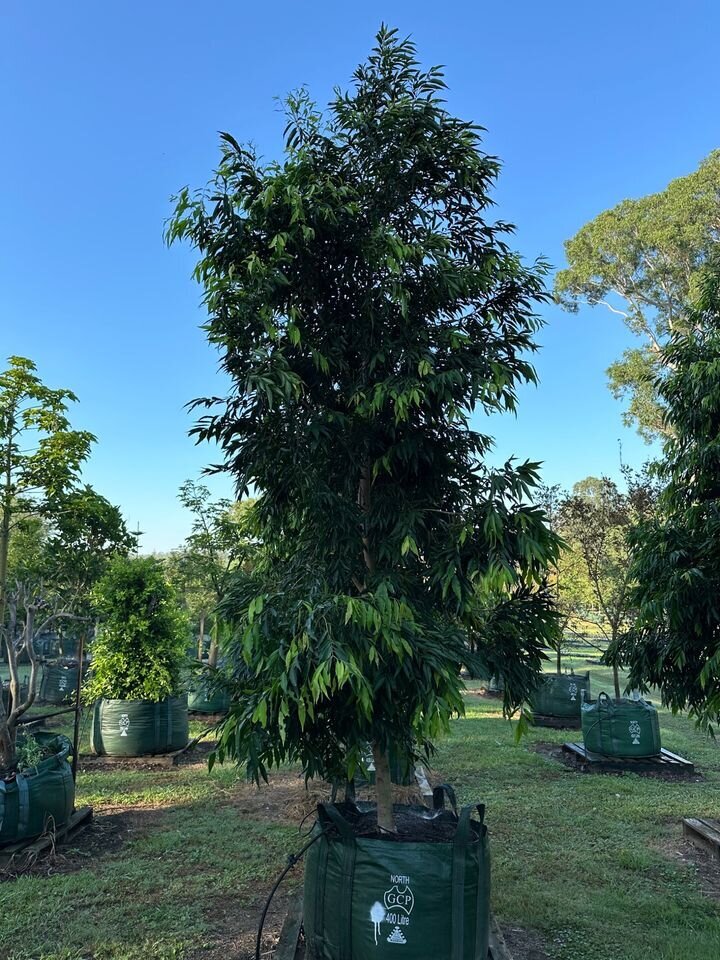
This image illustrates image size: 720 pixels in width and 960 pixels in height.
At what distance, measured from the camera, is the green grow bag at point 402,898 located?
3477 millimetres

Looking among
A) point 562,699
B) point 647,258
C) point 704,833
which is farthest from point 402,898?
point 647,258

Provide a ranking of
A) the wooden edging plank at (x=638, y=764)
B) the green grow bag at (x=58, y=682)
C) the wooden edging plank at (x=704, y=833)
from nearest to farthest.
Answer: the wooden edging plank at (x=704, y=833), the wooden edging plank at (x=638, y=764), the green grow bag at (x=58, y=682)

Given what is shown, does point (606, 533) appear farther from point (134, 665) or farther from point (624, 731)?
point (134, 665)

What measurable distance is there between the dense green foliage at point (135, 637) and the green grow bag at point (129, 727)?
0.52 feet

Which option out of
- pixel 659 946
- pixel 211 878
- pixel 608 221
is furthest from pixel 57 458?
pixel 608 221

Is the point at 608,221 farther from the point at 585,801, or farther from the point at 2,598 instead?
the point at 2,598

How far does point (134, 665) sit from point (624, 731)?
7.25 meters

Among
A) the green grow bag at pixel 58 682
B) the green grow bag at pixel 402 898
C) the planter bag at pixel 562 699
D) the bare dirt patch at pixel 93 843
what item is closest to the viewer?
the green grow bag at pixel 402 898

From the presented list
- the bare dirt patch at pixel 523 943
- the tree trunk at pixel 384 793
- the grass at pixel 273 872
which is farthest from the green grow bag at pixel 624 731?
the tree trunk at pixel 384 793

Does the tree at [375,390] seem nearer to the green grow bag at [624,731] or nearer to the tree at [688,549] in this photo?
the tree at [688,549]

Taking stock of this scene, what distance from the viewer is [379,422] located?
4.17 m

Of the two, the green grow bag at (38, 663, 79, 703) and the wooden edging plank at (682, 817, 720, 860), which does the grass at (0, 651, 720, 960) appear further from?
the green grow bag at (38, 663, 79, 703)

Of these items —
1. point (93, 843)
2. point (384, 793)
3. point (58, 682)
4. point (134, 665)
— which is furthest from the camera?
point (58, 682)

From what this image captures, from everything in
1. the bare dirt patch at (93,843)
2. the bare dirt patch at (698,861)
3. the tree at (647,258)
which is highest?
the tree at (647,258)
